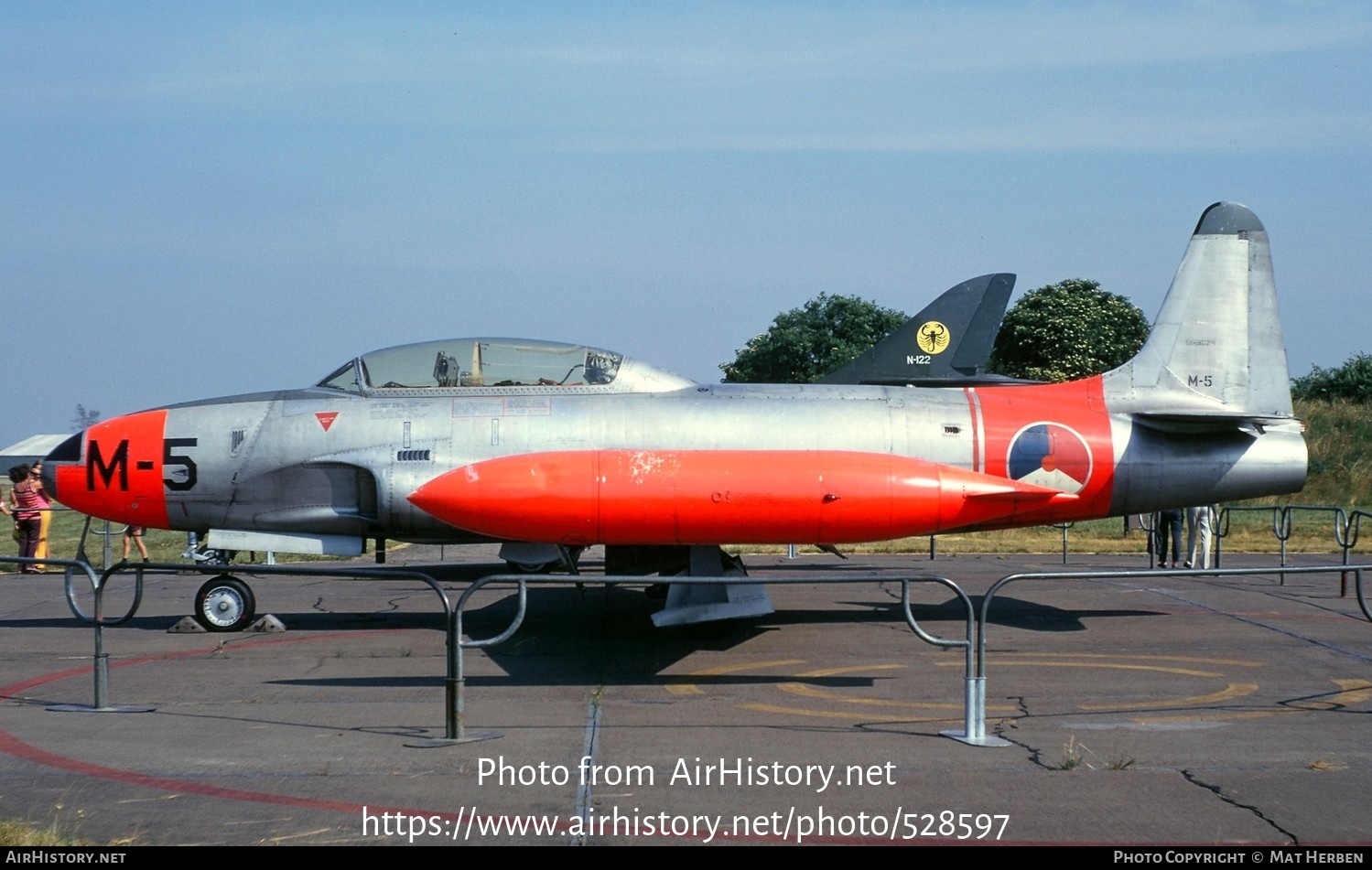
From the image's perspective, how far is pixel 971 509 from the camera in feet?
37.2

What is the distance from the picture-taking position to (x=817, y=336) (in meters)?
70.9

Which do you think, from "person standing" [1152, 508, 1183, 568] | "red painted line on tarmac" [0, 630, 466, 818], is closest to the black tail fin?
"person standing" [1152, 508, 1183, 568]

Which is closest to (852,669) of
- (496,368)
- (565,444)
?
(565,444)

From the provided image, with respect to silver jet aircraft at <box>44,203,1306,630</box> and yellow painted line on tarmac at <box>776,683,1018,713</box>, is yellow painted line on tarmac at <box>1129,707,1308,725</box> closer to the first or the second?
yellow painted line on tarmac at <box>776,683,1018,713</box>

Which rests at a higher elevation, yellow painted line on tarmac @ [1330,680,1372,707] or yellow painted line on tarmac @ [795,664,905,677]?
yellow painted line on tarmac @ [1330,680,1372,707]

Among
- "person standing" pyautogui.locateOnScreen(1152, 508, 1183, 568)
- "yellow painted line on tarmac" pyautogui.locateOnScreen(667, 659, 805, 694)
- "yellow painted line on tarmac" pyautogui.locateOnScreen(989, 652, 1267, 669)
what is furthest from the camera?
"person standing" pyautogui.locateOnScreen(1152, 508, 1183, 568)

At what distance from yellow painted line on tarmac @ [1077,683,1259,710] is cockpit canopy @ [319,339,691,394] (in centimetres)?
578

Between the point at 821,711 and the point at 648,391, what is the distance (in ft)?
16.2

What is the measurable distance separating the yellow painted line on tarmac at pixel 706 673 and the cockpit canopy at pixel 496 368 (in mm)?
3412

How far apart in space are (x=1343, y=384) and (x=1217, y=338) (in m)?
47.2

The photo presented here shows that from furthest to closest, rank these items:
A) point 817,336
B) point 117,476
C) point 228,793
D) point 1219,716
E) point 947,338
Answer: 1. point 817,336
2. point 947,338
3. point 117,476
4. point 1219,716
5. point 228,793

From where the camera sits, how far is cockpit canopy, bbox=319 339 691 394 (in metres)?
13.1

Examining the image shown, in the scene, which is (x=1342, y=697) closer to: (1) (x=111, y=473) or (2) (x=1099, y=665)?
(2) (x=1099, y=665)
